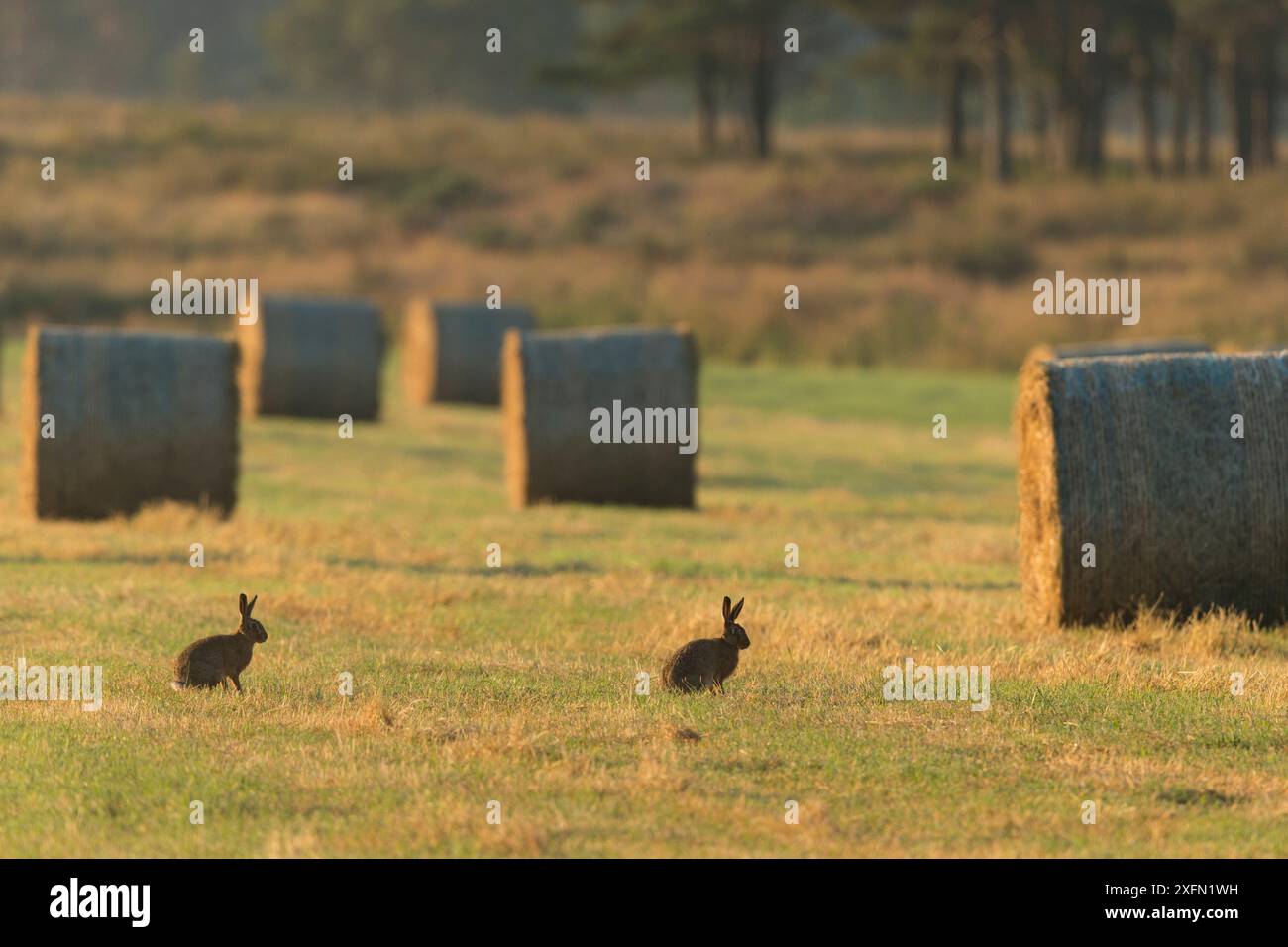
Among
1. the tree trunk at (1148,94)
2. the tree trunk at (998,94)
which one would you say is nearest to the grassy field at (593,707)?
the tree trunk at (998,94)

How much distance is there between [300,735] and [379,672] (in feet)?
4.77

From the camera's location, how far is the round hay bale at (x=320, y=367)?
2906cm

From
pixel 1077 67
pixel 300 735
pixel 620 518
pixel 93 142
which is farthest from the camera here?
pixel 93 142

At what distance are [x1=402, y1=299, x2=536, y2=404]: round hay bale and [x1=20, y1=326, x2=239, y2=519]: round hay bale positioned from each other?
1499 centimetres

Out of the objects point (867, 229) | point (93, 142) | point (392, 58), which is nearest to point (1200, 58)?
point (867, 229)

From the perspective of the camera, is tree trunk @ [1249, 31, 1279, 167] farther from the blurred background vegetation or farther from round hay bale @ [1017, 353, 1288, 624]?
round hay bale @ [1017, 353, 1288, 624]

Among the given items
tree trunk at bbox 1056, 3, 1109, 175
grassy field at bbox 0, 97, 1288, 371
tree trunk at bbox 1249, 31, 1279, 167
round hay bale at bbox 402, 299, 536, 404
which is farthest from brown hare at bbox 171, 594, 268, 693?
tree trunk at bbox 1249, 31, 1279, 167

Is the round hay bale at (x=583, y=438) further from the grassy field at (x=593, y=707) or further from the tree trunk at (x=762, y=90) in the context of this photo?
the tree trunk at (x=762, y=90)

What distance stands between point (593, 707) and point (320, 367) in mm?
20174

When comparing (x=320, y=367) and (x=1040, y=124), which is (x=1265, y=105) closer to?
(x=1040, y=124)

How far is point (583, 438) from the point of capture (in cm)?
1955

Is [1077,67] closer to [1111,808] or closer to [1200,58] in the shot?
[1200,58]

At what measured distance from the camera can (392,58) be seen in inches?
4498

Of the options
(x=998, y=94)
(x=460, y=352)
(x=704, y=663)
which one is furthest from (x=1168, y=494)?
(x=998, y=94)
